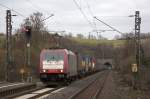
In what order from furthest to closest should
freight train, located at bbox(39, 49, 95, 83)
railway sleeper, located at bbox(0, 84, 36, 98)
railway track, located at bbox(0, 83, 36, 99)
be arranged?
freight train, located at bbox(39, 49, 95, 83)
railway sleeper, located at bbox(0, 84, 36, 98)
railway track, located at bbox(0, 83, 36, 99)

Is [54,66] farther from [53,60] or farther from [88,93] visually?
[88,93]

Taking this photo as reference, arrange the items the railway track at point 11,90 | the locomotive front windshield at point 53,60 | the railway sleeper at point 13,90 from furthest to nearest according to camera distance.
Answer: the locomotive front windshield at point 53,60
the railway sleeper at point 13,90
the railway track at point 11,90

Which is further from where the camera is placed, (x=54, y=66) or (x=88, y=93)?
(x=54, y=66)

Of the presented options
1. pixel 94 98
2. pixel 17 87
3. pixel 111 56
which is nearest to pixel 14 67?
pixel 17 87

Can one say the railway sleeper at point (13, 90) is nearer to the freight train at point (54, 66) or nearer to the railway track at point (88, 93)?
the freight train at point (54, 66)

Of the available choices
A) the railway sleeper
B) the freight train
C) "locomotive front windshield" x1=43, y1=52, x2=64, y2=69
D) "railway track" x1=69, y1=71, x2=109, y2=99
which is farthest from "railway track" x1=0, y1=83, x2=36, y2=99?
"railway track" x1=69, y1=71, x2=109, y2=99

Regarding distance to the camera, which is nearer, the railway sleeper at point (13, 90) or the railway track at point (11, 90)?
the railway track at point (11, 90)

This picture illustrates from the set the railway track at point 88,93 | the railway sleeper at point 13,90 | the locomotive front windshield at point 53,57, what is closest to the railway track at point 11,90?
the railway sleeper at point 13,90

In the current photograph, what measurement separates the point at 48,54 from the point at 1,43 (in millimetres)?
33054

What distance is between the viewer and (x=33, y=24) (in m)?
69.2

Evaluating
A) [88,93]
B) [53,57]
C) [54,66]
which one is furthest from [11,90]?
[53,57]

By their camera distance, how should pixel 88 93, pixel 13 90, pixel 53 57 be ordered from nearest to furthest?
pixel 13 90, pixel 88 93, pixel 53 57

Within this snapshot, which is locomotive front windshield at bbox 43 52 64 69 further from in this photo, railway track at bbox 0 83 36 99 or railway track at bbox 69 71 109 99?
railway track at bbox 69 71 109 99

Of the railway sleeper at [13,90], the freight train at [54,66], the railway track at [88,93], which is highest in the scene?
the freight train at [54,66]
